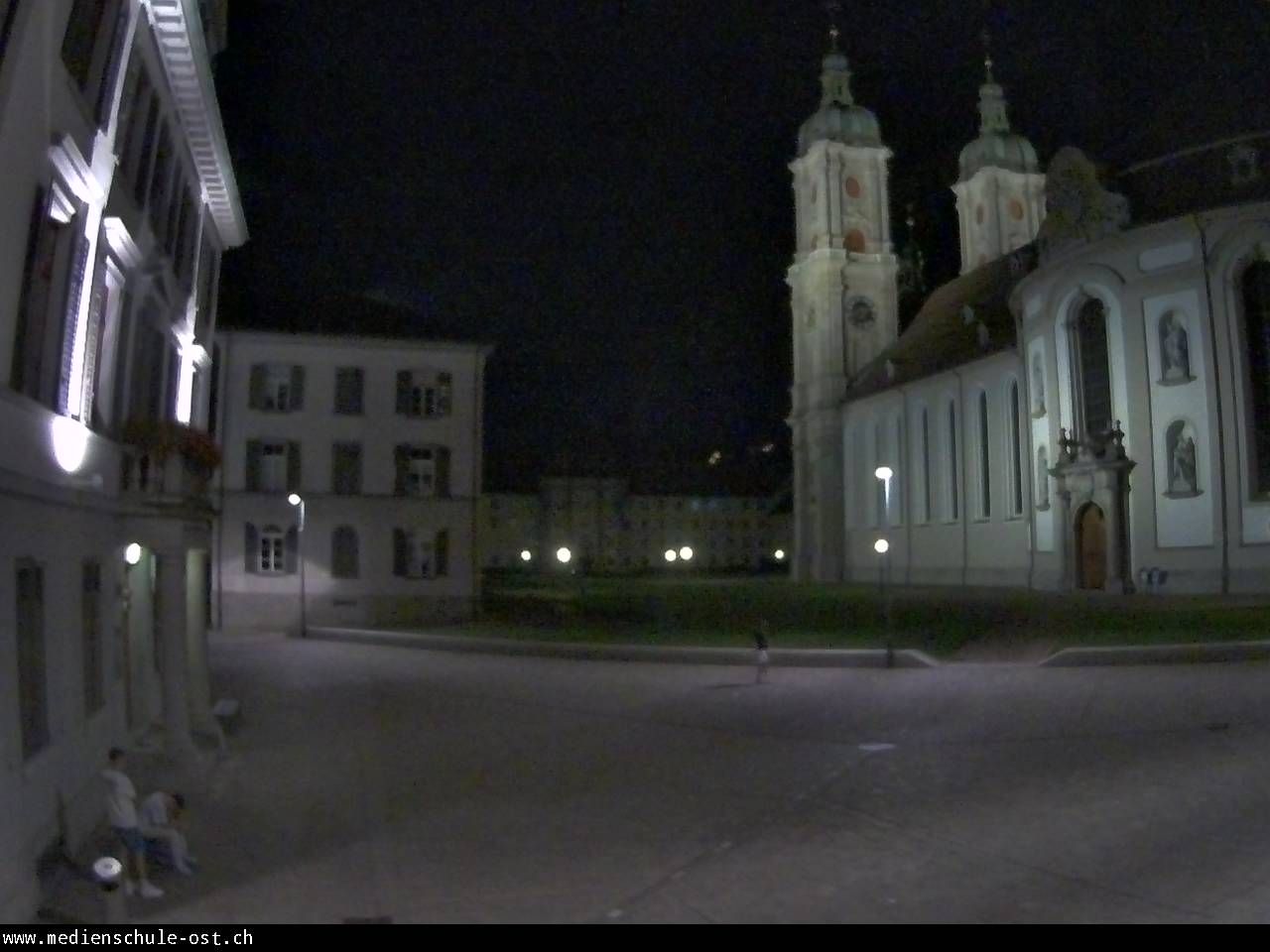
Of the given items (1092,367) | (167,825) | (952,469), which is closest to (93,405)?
(167,825)

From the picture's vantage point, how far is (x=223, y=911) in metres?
8.78

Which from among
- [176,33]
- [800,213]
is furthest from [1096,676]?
[800,213]

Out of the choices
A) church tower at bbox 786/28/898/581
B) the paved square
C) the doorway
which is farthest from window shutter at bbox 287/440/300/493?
church tower at bbox 786/28/898/581

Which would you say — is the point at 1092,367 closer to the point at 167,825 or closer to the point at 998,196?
the point at 998,196

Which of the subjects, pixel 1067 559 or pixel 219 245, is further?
pixel 1067 559

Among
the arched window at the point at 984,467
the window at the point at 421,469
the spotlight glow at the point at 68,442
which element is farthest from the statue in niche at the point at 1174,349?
the spotlight glow at the point at 68,442

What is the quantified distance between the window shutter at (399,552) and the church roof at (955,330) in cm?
2822

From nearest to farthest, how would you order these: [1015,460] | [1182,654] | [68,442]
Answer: [68,442] < [1182,654] < [1015,460]

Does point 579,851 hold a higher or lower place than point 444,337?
lower

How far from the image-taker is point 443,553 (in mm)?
39844

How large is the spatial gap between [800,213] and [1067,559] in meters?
36.4

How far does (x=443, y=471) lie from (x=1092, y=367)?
76.7 ft

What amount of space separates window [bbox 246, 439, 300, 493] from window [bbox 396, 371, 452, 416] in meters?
3.78
